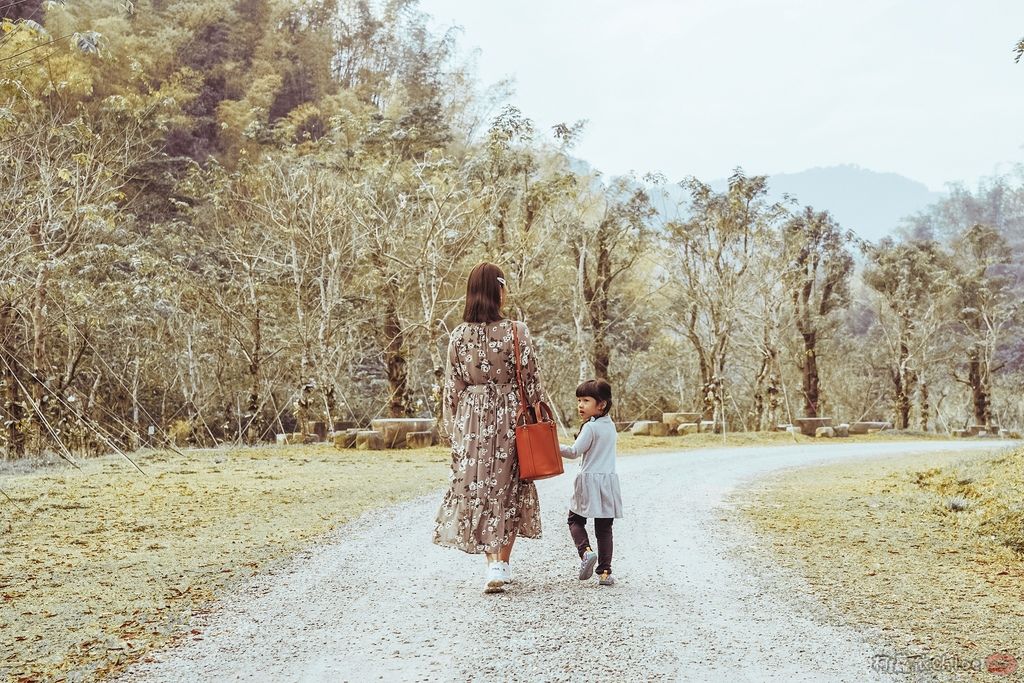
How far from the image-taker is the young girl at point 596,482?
471cm

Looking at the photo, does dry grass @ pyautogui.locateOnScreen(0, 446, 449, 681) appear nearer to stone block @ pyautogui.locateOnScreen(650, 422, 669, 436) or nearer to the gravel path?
the gravel path

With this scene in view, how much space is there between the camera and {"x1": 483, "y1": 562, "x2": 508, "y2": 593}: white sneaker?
14.9ft

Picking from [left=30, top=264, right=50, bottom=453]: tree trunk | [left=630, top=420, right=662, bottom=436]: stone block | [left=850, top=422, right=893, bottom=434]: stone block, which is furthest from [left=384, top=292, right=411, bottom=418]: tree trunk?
[left=850, top=422, right=893, bottom=434]: stone block

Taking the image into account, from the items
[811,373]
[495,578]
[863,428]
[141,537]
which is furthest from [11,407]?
[811,373]

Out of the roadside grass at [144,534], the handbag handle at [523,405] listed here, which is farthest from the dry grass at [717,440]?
the handbag handle at [523,405]

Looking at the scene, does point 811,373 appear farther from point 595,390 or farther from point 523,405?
point 523,405

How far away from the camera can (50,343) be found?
53.0 ft

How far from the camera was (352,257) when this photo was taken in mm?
18328

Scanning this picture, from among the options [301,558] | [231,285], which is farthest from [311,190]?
[301,558]

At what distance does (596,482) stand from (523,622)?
1012 millimetres

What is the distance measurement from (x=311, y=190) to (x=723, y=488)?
37.1ft

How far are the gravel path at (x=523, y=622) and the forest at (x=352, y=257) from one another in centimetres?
601

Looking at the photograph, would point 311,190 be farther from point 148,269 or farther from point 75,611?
point 75,611

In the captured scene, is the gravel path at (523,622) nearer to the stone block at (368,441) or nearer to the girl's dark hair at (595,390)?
the girl's dark hair at (595,390)
